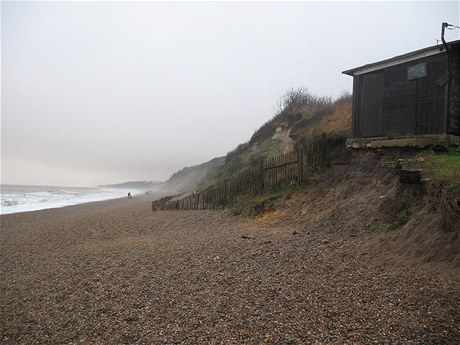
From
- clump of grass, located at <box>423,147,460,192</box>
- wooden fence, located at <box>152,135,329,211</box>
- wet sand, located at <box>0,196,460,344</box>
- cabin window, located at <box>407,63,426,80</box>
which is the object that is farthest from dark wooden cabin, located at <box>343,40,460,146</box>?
wet sand, located at <box>0,196,460,344</box>

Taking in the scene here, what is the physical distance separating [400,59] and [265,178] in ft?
21.0

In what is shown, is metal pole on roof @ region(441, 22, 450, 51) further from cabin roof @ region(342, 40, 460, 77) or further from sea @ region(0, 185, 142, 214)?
sea @ region(0, 185, 142, 214)

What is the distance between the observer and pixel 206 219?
41.0 ft

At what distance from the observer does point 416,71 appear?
10.1m

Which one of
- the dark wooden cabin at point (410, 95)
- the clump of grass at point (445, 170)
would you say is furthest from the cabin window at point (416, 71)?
the clump of grass at point (445, 170)

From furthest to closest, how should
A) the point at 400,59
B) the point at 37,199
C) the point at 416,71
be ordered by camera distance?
the point at 37,199 < the point at 400,59 < the point at 416,71

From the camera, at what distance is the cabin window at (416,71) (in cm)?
990

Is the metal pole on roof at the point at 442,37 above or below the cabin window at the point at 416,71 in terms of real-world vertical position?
above

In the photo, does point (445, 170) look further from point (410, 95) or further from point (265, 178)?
point (265, 178)

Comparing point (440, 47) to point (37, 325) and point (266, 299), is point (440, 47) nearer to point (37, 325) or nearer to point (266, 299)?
point (266, 299)

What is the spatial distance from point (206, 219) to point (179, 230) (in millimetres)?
1757

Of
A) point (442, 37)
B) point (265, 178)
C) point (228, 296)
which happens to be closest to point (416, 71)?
point (442, 37)

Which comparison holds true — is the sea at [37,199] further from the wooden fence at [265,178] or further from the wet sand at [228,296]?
the wet sand at [228,296]

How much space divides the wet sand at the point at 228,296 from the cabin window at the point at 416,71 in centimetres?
630
